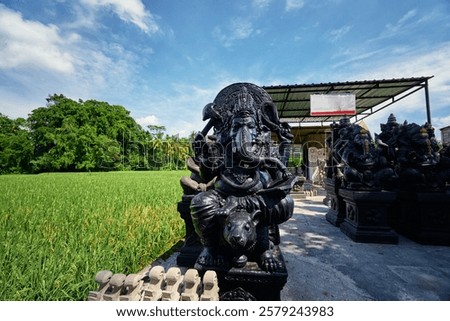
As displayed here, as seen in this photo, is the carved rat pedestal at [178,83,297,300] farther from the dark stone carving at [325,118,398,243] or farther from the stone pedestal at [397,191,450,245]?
the stone pedestal at [397,191,450,245]

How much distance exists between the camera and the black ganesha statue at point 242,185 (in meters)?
1.55

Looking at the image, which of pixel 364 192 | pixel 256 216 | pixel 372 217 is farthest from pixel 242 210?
pixel 372 217

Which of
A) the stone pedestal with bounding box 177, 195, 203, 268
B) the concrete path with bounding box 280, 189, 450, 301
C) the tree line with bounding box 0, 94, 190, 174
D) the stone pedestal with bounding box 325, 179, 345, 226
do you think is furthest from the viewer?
the tree line with bounding box 0, 94, 190, 174

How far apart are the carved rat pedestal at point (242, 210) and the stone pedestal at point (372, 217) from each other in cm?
210

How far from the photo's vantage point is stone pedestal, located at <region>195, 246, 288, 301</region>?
150 cm

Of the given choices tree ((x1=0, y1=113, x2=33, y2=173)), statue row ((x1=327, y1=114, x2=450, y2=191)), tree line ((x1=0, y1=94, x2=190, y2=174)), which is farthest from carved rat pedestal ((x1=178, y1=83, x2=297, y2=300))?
tree ((x1=0, y1=113, x2=33, y2=173))

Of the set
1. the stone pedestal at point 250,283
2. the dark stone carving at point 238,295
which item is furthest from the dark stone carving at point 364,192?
the dark stone carving at point 238,295

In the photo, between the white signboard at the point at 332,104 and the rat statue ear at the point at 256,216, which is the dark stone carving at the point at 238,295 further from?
the white signboard at the point at 332,104

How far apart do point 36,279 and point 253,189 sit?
7.20ft

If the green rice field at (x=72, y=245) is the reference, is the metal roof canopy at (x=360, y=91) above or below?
above

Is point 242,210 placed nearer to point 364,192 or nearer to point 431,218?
point 364,192

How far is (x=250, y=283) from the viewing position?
1.52 m

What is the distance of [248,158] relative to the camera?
70.0 inches
